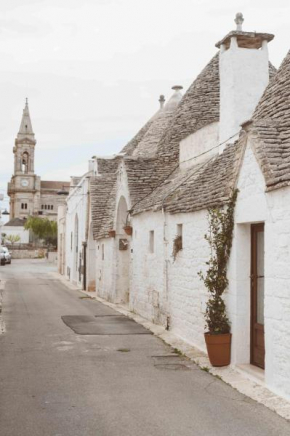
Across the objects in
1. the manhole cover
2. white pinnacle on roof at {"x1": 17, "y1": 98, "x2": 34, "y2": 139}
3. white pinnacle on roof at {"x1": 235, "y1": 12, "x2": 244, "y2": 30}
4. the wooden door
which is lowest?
the manhole cover

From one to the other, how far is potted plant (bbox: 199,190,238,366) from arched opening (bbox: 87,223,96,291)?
1773 cm

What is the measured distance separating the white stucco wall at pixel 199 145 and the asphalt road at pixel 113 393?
5584 millimetres

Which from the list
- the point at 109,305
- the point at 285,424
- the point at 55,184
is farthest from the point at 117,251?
the point at 55,184

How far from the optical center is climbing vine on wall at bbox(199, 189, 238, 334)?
372 inches

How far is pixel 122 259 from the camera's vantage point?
20859 millimetres

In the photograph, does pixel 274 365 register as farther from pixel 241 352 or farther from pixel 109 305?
pixel 109 305

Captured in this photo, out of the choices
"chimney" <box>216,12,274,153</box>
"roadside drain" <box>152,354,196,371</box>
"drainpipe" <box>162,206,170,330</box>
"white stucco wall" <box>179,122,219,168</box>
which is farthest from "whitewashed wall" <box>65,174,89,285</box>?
"roadside drain" <box>152,354,196,371</box>

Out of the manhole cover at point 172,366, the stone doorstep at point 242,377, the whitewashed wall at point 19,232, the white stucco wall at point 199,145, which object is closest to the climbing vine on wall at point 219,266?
the stone doorstep at point 242,377

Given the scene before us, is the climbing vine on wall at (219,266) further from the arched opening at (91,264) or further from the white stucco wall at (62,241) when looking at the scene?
the white stucco wall at (62,241)

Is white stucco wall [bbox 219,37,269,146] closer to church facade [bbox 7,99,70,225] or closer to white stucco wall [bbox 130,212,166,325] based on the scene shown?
white stucco wall [bbox 130,212,166,325]

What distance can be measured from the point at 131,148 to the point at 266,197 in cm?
2233

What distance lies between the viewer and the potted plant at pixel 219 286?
9.31m

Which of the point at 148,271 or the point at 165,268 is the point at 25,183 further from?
the point at 165,268

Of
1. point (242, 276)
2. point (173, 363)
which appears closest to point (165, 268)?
point (173, 363)
